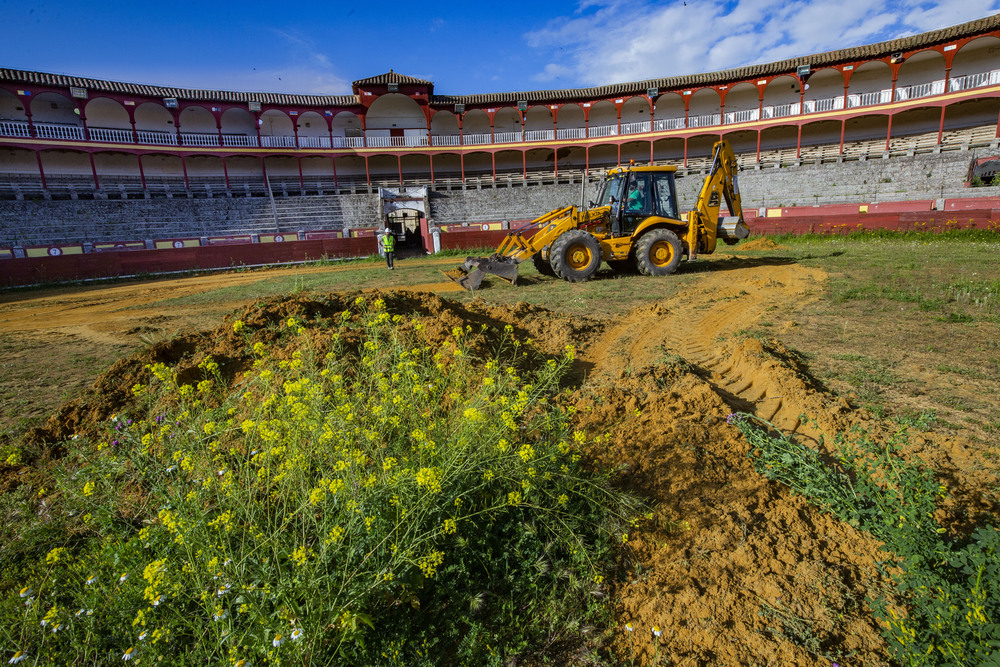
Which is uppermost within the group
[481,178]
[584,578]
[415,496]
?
[481,178]

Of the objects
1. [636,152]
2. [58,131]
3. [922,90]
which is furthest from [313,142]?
[922,90]

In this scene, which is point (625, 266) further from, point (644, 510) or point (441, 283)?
point (644, 510)

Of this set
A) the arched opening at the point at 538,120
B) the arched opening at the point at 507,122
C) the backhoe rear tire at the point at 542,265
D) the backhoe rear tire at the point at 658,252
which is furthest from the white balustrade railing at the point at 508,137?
the backhoe rear tire at the point at 658,252

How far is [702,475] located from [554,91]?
3909cm

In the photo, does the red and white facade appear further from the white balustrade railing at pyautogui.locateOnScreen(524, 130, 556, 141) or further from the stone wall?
the stone wall

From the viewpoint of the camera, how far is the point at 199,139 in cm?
3228

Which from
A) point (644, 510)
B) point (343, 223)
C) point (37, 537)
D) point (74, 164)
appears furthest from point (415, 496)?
point (74, 164)

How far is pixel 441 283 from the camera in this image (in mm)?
13625

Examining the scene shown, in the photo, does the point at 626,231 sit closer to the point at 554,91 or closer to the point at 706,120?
the point at 706,120

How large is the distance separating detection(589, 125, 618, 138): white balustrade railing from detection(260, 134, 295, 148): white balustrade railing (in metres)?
22.1

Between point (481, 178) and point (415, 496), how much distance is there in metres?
35.3

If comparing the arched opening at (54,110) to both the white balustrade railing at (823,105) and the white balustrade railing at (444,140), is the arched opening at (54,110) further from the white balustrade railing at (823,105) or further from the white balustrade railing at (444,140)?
the white balustrade railing at (823,105)

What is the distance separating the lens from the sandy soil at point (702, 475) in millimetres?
2215

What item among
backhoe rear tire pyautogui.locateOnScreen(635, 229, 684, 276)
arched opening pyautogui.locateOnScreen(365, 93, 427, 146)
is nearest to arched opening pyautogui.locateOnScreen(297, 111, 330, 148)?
arched opening pyautogui.locateOnScreen(365, 93, 427, 146)
